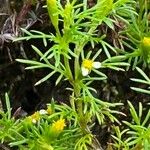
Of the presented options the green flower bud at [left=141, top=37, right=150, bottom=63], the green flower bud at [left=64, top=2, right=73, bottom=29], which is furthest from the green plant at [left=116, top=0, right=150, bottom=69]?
the green flower bud at [left=64, top=2, right=73, bottom=29]

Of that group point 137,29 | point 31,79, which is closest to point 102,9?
point 137,29

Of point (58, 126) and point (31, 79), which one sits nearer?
point (58, 126)

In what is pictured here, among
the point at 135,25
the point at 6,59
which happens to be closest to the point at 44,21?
the point at 6,59

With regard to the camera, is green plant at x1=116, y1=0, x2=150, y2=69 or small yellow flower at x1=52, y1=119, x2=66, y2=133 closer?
small yellow flower at x1=52, y1=119, x2=66, y2=133

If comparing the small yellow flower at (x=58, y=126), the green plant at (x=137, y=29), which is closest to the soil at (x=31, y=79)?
the green plant at (x=137, y=29)

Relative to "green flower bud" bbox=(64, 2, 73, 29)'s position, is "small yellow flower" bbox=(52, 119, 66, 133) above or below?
below

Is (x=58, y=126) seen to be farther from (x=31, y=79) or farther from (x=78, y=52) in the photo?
(x=31, y=79)

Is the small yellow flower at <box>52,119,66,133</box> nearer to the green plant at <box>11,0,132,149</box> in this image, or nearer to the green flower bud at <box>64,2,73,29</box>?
the green plant at <box>11,0,132,149</box>

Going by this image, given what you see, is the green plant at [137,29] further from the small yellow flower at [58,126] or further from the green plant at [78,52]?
the small yellow flower at [58,126]

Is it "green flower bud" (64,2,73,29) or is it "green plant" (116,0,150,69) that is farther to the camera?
"green plant" (116,0,150,69)

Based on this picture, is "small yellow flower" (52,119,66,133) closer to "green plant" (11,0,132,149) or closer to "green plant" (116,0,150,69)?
"green plant" (11,0,132,149)

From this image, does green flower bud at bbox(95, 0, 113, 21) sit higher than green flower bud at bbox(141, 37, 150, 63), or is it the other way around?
green flower bud at bbox(95, 0, 113, 21)

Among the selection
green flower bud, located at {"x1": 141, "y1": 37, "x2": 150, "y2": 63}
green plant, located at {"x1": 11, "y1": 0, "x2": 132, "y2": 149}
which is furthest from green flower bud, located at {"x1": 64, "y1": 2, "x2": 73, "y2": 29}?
green flower bud, located at {"x1": 141, "y1": 37, "x2": 150, "y2": 63}
